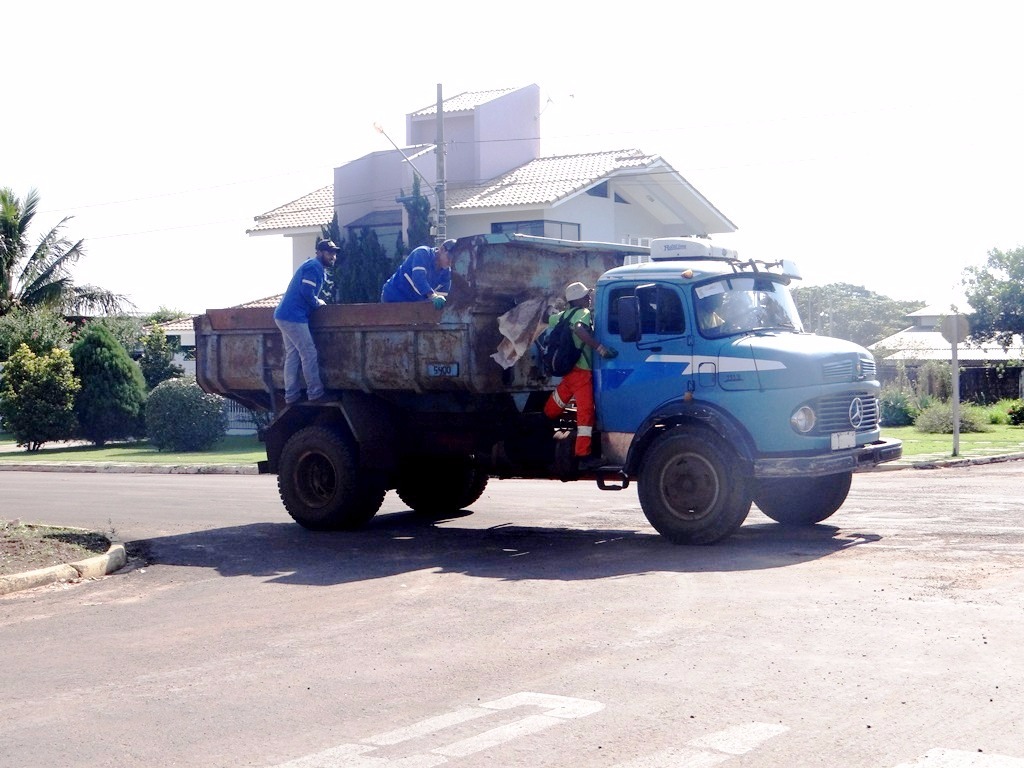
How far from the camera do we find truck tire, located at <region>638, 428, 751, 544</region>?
11289 mm

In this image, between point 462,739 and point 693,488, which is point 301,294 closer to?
point 693,488

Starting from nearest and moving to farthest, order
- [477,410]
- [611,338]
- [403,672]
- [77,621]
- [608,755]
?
[608,755]
[403,672]
[77,621]
[611,338]
[477,410]

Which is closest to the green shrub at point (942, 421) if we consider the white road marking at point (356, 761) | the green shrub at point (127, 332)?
the green shrub at point (127, 332)

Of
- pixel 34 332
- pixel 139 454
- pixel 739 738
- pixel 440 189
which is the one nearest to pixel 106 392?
pixel 139 454

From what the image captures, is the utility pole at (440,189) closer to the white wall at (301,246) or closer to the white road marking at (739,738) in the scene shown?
the white wall at (301,246)

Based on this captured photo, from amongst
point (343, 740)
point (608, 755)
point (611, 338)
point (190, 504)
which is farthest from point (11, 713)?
point (190, 504)

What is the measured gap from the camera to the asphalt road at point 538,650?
5762 mm

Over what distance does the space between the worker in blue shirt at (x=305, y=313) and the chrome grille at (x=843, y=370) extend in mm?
5330

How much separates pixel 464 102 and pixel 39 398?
1519 centimetres

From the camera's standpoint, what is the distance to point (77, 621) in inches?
366

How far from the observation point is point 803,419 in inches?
447

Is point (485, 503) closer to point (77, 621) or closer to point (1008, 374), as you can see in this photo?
point (77, 621)

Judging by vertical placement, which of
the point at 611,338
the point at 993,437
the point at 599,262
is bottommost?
the point at 993,437

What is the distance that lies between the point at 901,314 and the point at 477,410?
85.7 metres
